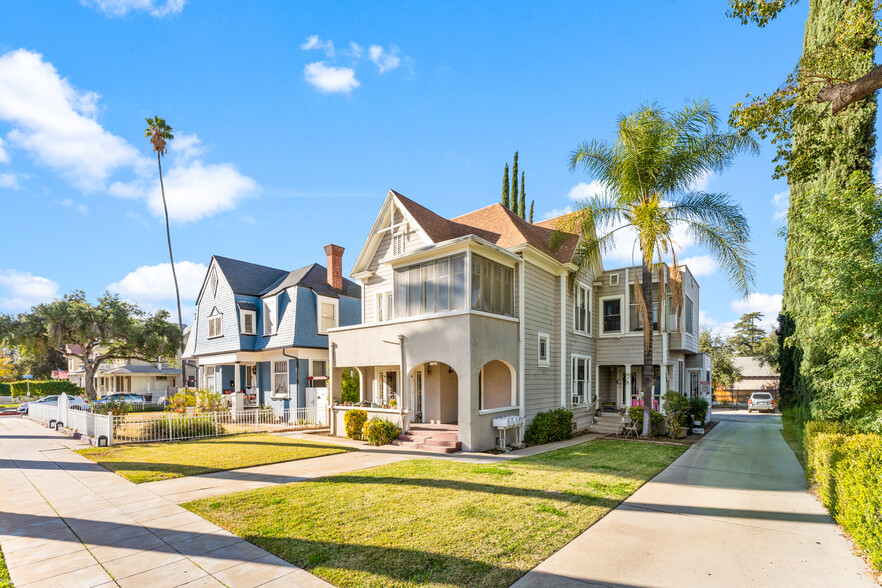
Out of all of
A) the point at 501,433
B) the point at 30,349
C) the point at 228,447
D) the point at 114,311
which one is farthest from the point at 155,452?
the point at 30,349

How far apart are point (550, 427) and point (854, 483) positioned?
10.8 m

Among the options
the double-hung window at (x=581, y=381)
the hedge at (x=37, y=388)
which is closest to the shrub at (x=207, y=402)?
the double-hung window at (x=581, y=381)

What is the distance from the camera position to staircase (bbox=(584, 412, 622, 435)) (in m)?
19.7

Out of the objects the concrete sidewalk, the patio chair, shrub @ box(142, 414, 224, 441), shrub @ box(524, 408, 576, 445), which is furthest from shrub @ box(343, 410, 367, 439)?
the patio chair

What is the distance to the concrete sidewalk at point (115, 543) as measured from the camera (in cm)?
537

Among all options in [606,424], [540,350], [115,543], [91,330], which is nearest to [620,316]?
[606,424]

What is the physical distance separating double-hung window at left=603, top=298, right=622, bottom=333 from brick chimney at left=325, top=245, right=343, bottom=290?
14101 millimetres

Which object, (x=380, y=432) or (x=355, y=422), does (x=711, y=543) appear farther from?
(x=355, y=422)

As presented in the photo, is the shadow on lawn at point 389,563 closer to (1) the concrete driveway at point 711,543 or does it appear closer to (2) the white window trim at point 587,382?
(1) the concrete driveway at point 711,543

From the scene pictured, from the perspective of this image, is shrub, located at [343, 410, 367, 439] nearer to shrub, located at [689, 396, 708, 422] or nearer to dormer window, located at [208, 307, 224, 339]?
dormer window, located at [208, 307, 224, 339]

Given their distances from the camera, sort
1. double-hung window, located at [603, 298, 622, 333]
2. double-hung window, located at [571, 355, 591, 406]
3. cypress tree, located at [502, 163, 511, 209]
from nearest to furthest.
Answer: double-hung window, located at [571, 355, 591, 406], double-hung window, located at [603, 298, 622, 333], cypress tree, located at [502, 163, 511, 209]

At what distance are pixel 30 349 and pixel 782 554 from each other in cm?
4757

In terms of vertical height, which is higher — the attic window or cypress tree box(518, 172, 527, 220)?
cypress tree box(518, 172, 527, 220)

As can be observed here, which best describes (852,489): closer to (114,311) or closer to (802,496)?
(802,496)
